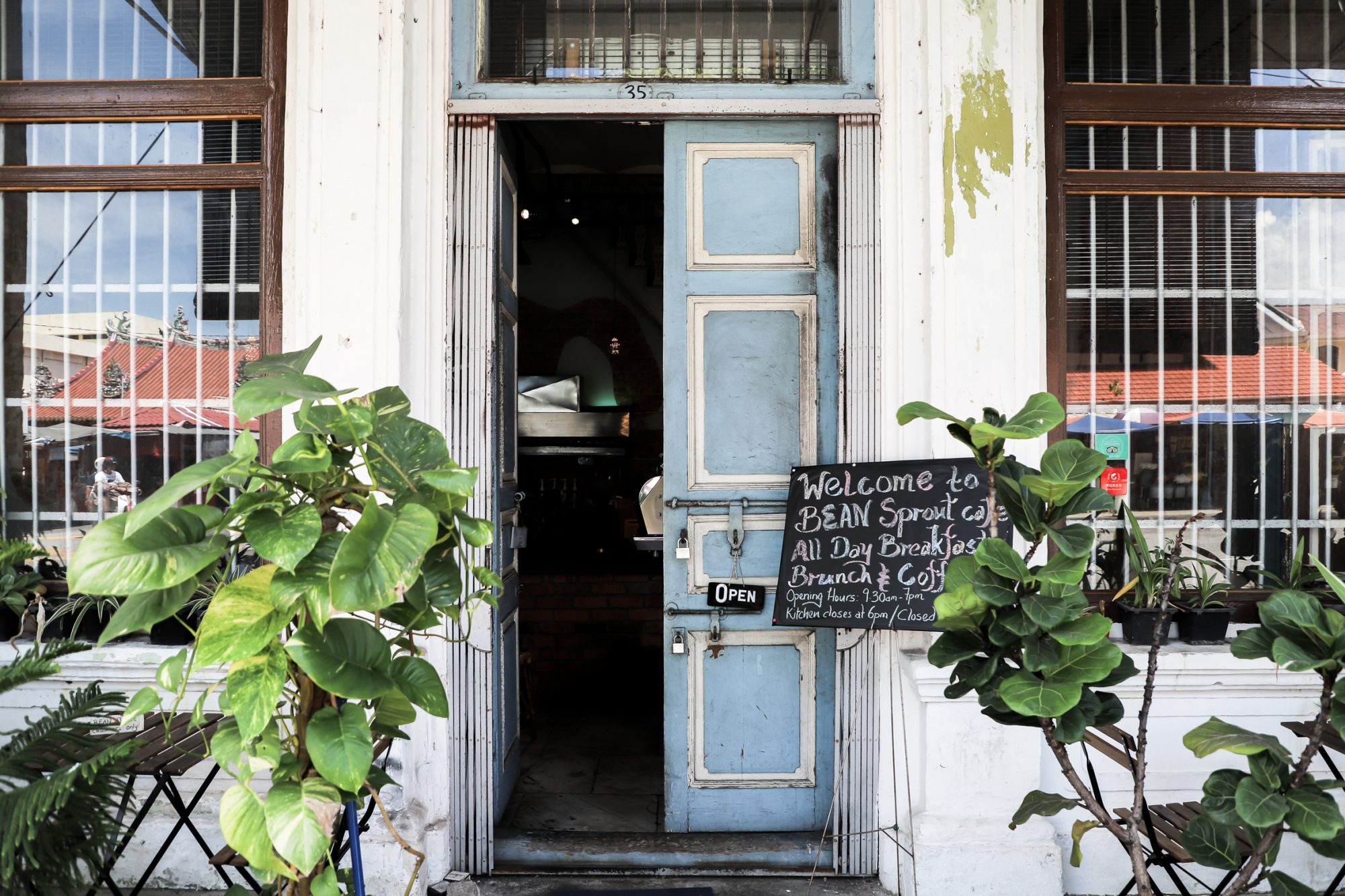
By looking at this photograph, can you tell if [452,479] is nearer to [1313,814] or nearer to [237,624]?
[237,624]

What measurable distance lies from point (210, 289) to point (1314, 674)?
3871 millimetres

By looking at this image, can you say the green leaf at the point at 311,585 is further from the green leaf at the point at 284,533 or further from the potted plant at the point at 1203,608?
the potted plant at the point at 1203,608

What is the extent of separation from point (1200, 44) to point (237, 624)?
350cm

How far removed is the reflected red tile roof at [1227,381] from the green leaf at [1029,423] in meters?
1.61

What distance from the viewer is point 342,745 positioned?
1.48 metres

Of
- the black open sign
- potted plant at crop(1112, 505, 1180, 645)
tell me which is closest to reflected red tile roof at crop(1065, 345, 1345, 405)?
potted plant at crop(1112, 505, 1180, 645)

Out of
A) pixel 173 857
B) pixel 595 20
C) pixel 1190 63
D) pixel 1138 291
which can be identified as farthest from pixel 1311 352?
pixel 173 857

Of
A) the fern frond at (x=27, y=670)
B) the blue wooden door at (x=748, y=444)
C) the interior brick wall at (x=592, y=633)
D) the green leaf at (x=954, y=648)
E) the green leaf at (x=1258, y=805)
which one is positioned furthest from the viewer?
the interior brick wall at (x=592, y=633)

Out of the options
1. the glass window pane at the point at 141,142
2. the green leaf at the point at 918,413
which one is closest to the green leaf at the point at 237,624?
the green leaf at the point at 918,413

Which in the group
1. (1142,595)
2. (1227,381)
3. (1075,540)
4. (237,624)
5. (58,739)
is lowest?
(58,739)

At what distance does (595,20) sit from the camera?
322cm

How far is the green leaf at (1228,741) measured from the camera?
1600 mm

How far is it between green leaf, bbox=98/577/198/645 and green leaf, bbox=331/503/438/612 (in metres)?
0.31

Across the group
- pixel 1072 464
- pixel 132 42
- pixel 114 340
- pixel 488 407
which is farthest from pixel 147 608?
pixel 132 42
